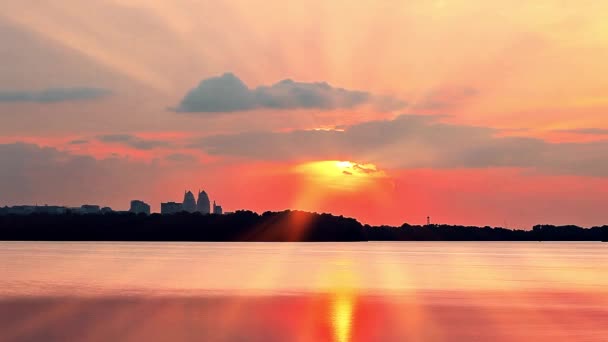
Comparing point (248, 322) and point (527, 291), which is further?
point (527, 291)

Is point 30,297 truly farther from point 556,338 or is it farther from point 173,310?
point 556,338

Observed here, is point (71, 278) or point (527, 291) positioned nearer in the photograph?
point (527, 291)

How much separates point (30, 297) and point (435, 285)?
54.7 metres

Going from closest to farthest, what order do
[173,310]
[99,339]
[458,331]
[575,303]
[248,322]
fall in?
[99,339] < [458,331] < [248,322] < [173,310] < [575,303]

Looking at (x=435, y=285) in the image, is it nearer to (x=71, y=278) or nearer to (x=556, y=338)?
(x=71, y=278)

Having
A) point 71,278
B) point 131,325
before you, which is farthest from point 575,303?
point 71,278

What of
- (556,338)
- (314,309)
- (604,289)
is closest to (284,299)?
(314,309)

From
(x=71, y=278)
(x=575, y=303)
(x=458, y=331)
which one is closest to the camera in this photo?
(x=458, y=331)

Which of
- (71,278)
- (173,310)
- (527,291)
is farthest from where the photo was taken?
(71,278)

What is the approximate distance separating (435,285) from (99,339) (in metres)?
71.6

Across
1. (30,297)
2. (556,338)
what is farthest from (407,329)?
(30,297)

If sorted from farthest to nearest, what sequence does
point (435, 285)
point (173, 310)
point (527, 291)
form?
point (435, 285), point (527, 291), point (173, 310)

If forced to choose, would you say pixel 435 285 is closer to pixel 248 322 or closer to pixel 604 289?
pixel 604 289

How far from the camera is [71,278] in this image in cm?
12850
